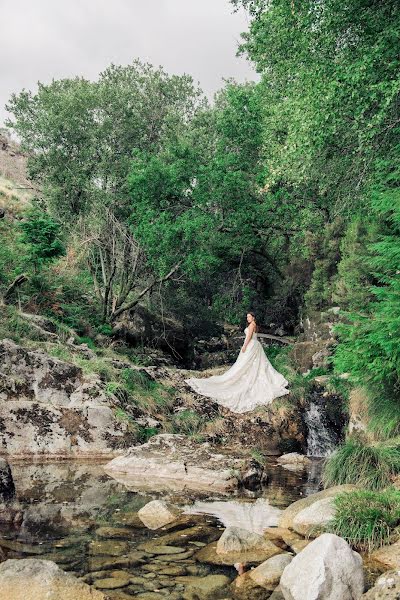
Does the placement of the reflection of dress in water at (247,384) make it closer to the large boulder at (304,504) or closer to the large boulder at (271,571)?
the large boulder at (304,504)

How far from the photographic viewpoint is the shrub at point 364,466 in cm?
792

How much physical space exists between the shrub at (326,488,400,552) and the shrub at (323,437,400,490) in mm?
1232

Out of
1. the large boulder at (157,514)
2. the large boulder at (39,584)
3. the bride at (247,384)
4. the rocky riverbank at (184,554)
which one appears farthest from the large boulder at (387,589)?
the bride at (247,384)

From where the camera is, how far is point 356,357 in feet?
24.0

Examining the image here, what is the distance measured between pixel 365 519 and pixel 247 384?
7.92 meters

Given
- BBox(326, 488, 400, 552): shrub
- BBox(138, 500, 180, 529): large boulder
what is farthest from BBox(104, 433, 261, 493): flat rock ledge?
BBox(326, 488, 400, 552): shrub

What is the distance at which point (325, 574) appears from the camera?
4781 mm

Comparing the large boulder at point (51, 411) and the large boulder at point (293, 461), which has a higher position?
the large boulder at point (51, 411)

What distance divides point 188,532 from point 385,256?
183 inches

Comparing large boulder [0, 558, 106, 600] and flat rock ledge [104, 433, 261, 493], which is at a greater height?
large boulder [0, 558, 106, 600]

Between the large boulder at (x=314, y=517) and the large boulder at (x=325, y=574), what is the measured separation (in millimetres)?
1501

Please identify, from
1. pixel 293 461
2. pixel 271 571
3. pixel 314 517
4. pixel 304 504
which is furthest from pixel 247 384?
pixel 271 571

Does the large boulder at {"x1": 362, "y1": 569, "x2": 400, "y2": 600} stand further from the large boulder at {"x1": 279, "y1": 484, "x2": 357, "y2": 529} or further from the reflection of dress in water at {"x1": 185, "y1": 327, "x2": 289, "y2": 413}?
the reflection of dress in water at {"x1": 185, "y1": 327, "x2": 289, "y2": 413}

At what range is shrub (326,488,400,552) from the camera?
6168 millimetres
